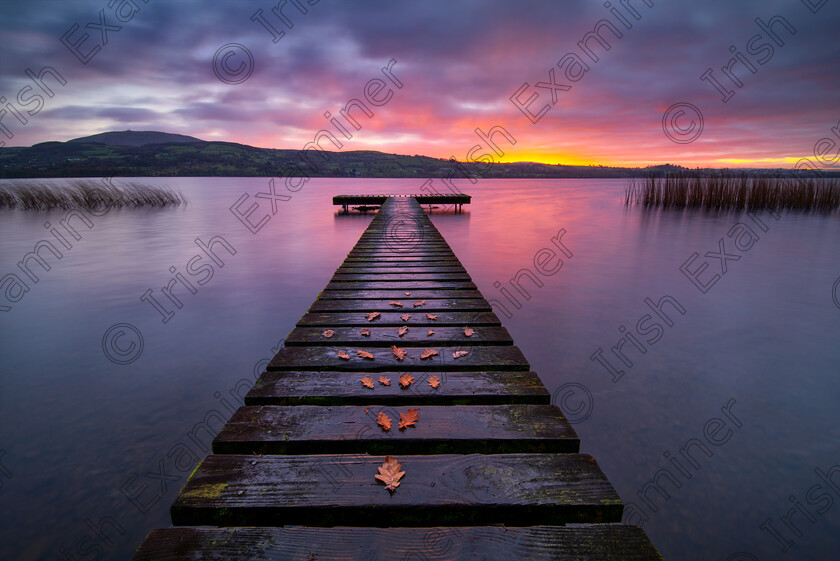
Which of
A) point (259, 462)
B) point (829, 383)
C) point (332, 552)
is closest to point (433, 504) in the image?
point (332, 552)

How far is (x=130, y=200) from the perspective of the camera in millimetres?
24281

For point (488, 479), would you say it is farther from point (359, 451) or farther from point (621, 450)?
point (621, 450)

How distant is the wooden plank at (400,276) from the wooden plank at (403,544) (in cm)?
387

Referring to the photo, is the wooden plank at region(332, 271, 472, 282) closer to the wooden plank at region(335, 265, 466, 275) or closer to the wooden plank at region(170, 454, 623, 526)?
the wooden plank at region(335, 265, 466, 275)

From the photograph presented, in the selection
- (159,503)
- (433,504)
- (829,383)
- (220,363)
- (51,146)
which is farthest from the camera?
(51,146)

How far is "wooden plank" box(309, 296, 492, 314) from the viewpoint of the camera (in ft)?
13.1

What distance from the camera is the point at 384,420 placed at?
2.06m

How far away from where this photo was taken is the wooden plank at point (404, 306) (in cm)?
398

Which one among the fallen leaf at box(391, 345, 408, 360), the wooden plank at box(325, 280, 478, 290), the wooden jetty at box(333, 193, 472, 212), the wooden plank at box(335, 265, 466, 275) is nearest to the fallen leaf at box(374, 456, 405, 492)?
the fallen leaf at box(391, 345, 408, 360)

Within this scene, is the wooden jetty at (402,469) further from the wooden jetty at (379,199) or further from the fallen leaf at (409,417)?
the wooden jetty at (379,199)

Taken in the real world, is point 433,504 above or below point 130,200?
above

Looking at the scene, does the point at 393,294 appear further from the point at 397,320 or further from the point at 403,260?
the point at 403,260

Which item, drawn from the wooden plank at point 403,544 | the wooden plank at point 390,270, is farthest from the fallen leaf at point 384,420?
the wooden plank at point 390,270

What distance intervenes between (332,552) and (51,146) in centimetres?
14189
